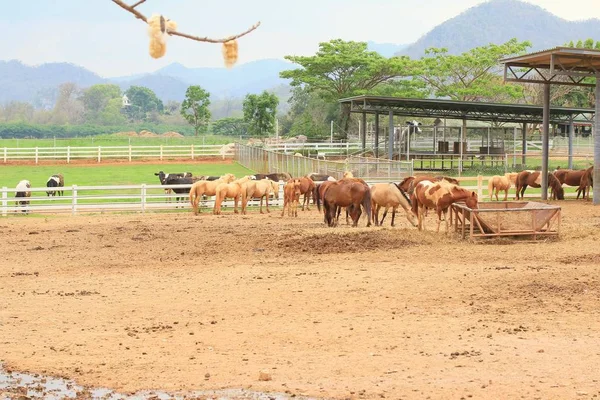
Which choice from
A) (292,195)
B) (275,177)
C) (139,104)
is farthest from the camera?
Result: (139,104)

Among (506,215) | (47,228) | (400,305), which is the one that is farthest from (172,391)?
(47,228)

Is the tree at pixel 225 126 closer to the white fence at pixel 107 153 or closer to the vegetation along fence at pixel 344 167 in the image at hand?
the white fence at pixel 107 153

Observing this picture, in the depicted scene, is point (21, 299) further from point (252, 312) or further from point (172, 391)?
point (172, 391)

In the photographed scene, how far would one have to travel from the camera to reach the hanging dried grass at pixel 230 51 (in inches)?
217

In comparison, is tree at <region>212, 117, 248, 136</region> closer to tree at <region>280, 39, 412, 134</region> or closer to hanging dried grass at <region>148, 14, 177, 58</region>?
tree at <region>280, 39, 412, 134</region>

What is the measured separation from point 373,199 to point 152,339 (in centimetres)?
1203

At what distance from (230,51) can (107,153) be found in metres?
55.1

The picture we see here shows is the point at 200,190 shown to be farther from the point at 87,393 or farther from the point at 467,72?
the point at 467,72

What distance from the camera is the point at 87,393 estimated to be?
8.76 meters

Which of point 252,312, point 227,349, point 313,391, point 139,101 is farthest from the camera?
point 139,101

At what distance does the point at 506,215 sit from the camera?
19.4m

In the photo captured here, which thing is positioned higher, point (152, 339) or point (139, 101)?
point (139, 101)

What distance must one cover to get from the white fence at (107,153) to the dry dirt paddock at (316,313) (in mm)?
36656

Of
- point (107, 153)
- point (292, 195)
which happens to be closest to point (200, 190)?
point (292, 195)
